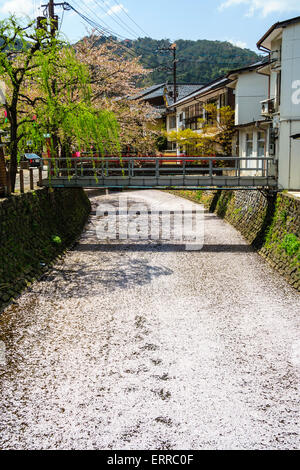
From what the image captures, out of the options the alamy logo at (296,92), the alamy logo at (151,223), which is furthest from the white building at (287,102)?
the alamy logo at (151,223)

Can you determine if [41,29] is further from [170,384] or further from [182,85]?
[182,85]

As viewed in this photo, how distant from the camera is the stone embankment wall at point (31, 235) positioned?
15.2 meters

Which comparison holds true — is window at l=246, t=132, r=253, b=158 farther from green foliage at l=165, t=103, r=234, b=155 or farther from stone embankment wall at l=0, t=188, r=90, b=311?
stone embankment wall at l=0, t=188, r=90, b=311

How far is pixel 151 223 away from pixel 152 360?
1843 centimetres

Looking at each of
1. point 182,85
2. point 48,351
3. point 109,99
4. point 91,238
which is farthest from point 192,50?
point 48,351

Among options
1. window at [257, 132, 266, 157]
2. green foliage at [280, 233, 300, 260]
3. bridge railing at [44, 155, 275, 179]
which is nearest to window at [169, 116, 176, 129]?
bridge railing at [44, 155, 275, 179]

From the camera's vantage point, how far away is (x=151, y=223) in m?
29.1

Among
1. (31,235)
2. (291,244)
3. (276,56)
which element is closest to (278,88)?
(276,56)

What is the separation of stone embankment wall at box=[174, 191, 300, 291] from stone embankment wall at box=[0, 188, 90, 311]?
982cm

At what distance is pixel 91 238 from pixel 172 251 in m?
5.38

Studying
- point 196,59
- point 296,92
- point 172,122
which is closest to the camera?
point 296,92

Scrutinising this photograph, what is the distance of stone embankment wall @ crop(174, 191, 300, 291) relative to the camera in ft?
54.5

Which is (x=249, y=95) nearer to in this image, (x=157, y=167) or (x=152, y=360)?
(x=157, y=167)

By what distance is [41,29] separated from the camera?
16.8 m
